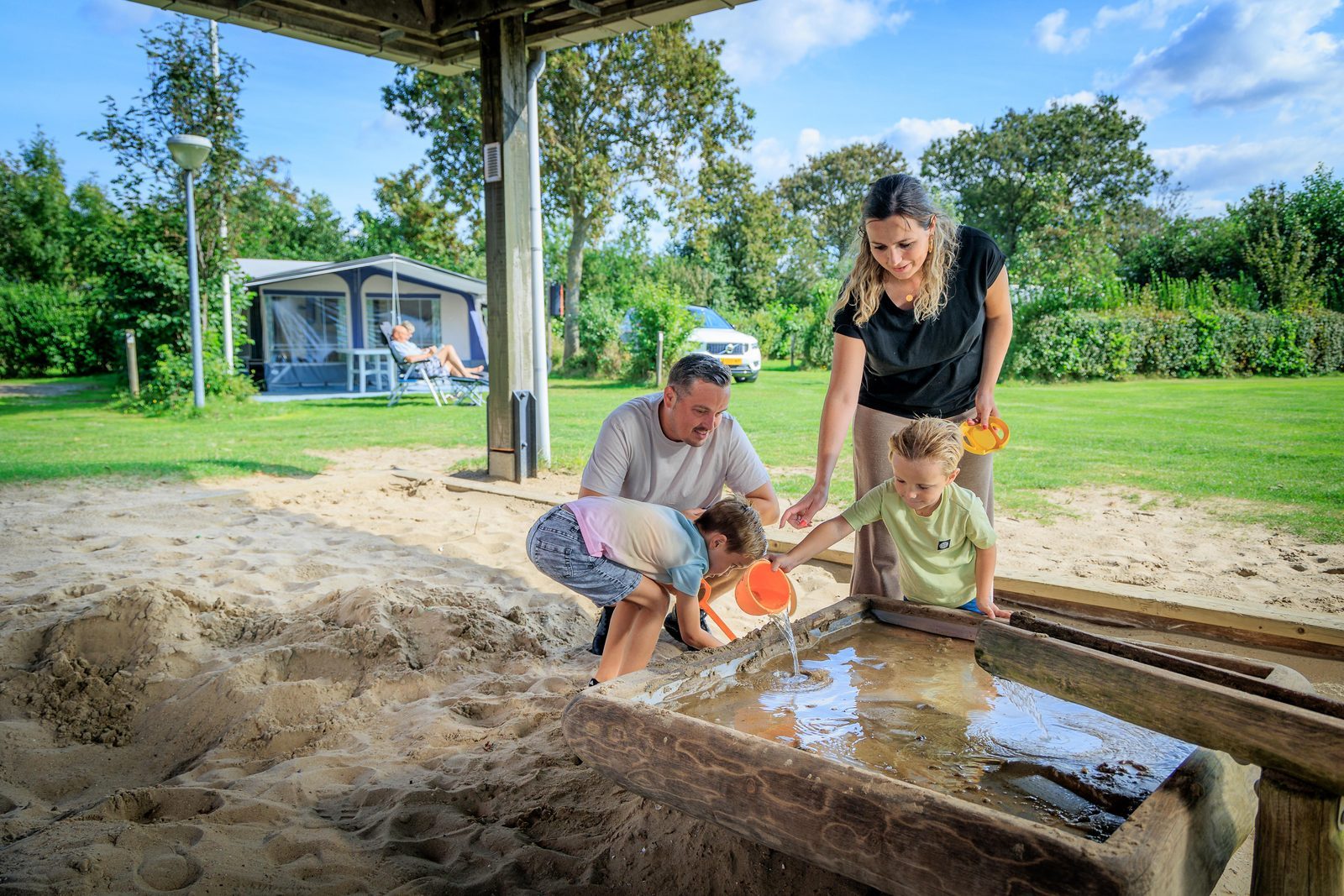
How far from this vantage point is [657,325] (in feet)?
52.1

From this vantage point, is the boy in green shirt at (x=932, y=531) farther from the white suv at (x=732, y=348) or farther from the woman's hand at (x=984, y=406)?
the white suv at (x=732, y=348)

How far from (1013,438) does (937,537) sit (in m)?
6.73

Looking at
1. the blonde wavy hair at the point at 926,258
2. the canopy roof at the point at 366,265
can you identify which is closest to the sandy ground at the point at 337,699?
the blonde wavy hair at the point at 926,258

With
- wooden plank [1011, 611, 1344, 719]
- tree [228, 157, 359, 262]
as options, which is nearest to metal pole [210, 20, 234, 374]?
wooden plank [1011, 611, 1344, 719]

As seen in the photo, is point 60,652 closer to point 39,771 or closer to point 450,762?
point 39,771

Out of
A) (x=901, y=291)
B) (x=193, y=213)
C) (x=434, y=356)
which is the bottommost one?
(x=901, y=291)

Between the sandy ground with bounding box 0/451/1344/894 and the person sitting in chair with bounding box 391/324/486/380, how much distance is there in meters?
8.10

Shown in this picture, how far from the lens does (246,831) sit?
2090 mm

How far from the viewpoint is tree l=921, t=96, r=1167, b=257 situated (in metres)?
33.9

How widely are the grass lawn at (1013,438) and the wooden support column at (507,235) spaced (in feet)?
3.36

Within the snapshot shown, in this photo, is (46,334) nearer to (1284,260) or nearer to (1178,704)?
(1178,704)

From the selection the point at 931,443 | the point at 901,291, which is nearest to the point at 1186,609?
the point at 931,443

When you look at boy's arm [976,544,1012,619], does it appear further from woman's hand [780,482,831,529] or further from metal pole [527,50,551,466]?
metal pole [527,50,551,466]

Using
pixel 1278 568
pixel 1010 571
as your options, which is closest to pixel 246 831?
pixel 1010 571
